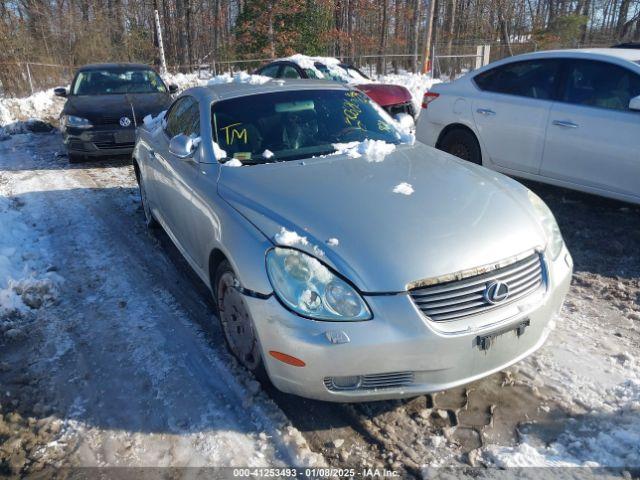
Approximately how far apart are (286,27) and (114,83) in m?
15.4

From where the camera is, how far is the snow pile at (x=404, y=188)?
312cm

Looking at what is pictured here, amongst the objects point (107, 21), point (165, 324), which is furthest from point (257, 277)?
point (107, 21)

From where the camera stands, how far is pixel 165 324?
3789 mm

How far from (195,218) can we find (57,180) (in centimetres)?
542

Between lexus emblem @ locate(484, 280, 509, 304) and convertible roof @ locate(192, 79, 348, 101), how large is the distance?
7.98ft

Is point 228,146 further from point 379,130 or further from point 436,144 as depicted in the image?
point 436,144

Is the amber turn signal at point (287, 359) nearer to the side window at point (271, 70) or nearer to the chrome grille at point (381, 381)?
the chrome grille at point (381, 381)

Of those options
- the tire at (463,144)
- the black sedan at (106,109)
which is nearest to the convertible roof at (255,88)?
the tire at (463,144)

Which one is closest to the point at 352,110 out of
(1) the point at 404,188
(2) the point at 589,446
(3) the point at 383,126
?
(3) the point at 383,126

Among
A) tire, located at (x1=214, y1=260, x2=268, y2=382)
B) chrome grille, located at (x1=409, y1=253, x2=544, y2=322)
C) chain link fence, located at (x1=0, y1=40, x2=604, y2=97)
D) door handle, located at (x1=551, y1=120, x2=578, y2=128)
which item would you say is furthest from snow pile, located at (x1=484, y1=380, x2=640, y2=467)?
chain link fence, located at (x1=0, y1=40, x2=604, y2=97)

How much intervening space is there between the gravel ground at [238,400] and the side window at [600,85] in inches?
58.4

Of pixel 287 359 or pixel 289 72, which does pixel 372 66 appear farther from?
pixel 287 359

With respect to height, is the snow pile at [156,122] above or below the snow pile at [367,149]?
below

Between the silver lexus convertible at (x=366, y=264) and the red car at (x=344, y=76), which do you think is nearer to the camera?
the silver lexus convertible at (x=366, y=264)
